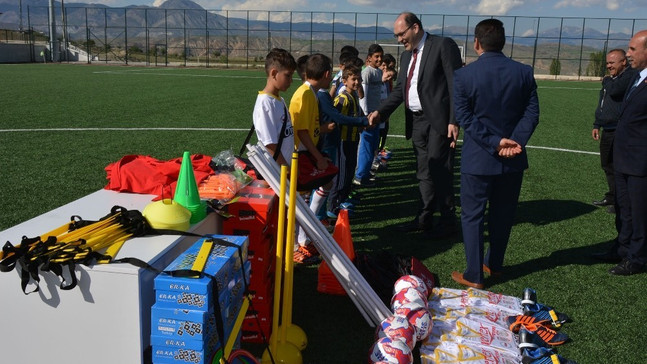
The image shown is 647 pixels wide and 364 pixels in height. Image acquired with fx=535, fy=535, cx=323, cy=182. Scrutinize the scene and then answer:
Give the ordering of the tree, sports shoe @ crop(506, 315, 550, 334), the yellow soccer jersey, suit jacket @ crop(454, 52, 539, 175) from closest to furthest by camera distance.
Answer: sports shoe @ crop(506, 315, 550, 334)
suit jacket @ crop(454, 52, 539, 175)
the yellow soccer jersey
the tree

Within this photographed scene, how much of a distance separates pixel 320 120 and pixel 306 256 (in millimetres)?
1591

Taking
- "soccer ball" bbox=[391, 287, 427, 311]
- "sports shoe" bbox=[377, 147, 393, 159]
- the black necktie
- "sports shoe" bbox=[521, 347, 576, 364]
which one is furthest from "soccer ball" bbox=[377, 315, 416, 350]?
"sports shoe" bbox=[377, 147, 393, 159]

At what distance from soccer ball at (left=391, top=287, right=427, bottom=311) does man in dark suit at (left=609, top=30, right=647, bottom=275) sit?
2228 millimetres

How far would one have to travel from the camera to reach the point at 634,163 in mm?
4426

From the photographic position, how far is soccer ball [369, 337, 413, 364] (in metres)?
2.91

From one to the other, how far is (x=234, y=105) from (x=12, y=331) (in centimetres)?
1432

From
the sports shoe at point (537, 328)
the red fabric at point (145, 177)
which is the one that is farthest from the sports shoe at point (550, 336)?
the red fabric at point (145, 177)

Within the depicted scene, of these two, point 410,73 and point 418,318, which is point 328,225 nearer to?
point 410,73

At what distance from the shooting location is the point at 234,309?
2.81 meters

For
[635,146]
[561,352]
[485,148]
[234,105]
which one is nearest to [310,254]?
[485,148]

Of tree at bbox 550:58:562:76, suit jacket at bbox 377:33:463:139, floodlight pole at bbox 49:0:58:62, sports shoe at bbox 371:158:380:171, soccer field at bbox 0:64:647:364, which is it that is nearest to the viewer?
soccer field at bbox 0:64:647:364

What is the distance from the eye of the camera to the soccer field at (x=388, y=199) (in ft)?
12.1

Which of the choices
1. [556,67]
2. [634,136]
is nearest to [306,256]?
[634,136]

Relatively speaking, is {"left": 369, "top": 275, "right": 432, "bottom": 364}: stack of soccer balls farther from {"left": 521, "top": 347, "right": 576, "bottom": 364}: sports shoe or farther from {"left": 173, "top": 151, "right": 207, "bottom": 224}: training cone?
{"left": 173, "top": 151, "right": 207, "bottom": 224}: training cone
